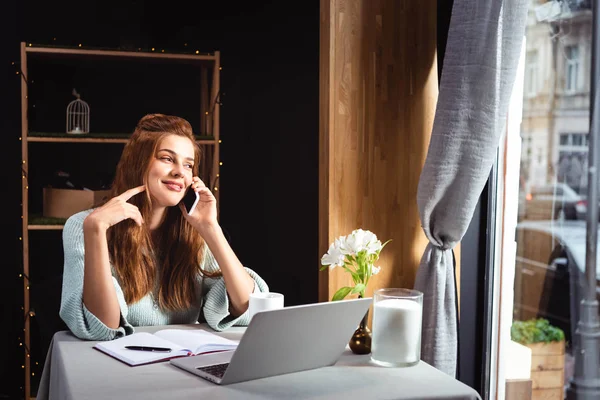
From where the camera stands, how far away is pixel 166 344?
193cm

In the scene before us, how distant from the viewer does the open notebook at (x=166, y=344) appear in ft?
5.98

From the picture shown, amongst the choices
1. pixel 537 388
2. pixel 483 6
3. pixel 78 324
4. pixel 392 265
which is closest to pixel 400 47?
pixel 483 6

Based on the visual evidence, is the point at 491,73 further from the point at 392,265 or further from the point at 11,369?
the point at 11,369

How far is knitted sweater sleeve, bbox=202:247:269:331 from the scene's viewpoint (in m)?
2.23

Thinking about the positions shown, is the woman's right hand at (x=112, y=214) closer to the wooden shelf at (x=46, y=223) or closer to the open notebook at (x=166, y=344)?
the open notebook at (x=166, y=344)

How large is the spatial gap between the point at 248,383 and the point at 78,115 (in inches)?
106

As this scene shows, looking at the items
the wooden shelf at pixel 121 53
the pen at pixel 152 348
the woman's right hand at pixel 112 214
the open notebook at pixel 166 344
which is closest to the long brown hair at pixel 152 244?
the woman's right hand at pixel 112 214

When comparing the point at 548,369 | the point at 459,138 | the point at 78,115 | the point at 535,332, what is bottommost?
the point at 548,369

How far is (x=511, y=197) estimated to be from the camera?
8.62ft

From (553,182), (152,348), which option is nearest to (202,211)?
(152,348)

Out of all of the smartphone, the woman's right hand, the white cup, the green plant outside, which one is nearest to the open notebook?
the white cup

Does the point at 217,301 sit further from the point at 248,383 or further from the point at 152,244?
the point at 248,383

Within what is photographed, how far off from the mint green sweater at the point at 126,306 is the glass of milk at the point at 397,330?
578 mm

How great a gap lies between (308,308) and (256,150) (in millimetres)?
2770
